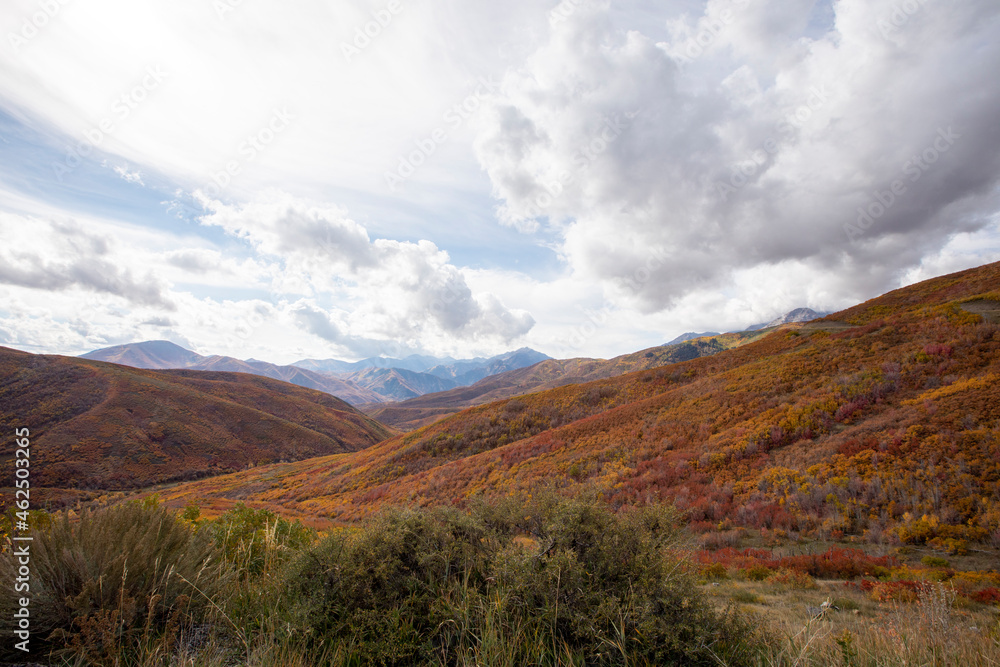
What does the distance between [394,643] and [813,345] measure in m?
29.5

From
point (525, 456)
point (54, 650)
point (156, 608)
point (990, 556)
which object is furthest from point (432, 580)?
point (525, 456)

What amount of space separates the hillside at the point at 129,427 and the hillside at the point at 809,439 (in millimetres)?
44196

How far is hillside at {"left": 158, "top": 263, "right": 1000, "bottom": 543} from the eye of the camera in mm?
9875

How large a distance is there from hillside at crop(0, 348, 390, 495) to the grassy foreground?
70369 mm

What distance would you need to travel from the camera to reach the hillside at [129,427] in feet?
174

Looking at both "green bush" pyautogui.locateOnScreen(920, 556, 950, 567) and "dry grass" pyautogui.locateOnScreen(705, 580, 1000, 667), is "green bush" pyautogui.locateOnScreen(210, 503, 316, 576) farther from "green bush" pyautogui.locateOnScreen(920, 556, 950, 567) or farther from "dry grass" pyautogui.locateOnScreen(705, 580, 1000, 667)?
"green bush" pyautogui.locateOnScreen(920, 556, 950, 567)

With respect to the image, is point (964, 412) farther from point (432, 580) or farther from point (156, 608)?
point (156, 608)

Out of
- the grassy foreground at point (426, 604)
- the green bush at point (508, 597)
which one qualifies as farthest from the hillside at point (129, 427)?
the green bush at point (508, 597)

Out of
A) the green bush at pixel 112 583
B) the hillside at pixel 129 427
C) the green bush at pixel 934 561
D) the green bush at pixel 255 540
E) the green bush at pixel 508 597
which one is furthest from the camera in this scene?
the hillside at pixel 129 427

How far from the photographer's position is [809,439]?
46.1 feet

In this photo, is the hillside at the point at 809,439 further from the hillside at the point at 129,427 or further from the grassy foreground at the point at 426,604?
the hillside at the point at 129,427

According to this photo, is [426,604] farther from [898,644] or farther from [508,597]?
[898,644]

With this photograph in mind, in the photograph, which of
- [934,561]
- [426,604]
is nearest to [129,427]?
[426,604]

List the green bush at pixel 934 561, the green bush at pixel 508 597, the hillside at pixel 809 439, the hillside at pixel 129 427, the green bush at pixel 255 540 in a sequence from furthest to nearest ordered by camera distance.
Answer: the hillside at pixel 129 427, the hillside at pixel 809 439, the green bush at pixel 934 561, the green bush at pixel 255 540, the green bush at pixel 508 597
